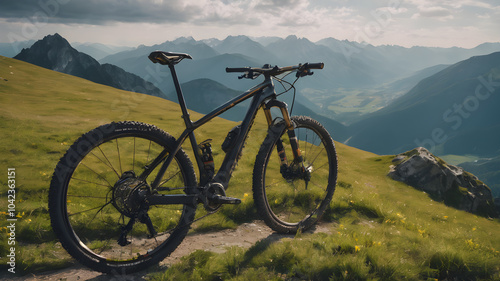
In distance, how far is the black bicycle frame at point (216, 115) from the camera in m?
4.07

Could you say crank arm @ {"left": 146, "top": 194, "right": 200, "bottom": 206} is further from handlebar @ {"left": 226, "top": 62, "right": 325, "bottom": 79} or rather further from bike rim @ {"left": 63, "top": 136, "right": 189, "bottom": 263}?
handlebar @ {"left": 226, "top": 62, "right": 325, "bottom": 79}

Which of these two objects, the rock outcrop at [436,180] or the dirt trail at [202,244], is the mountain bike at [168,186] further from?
the rock outcrop at [436,180]

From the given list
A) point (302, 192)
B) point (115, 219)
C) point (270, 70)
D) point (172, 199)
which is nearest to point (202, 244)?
point (172, 199)

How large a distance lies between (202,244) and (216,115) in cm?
211

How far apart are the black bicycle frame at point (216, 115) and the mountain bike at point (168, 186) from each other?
0.04ft

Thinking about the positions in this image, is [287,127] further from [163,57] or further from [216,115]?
[163,57]

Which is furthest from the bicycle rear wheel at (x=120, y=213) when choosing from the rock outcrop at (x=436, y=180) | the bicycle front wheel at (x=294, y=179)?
the rock outcrop at (x=436, y=180)

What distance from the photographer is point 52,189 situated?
131 inches

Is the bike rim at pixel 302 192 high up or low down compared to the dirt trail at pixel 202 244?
up

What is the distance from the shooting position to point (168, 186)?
5.31 metres

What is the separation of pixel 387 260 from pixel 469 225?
14.5 metres

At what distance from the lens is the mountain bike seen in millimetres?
3578

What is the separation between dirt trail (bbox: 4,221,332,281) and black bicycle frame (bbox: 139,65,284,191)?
0.91 m

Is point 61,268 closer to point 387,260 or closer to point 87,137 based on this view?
point 87,137
